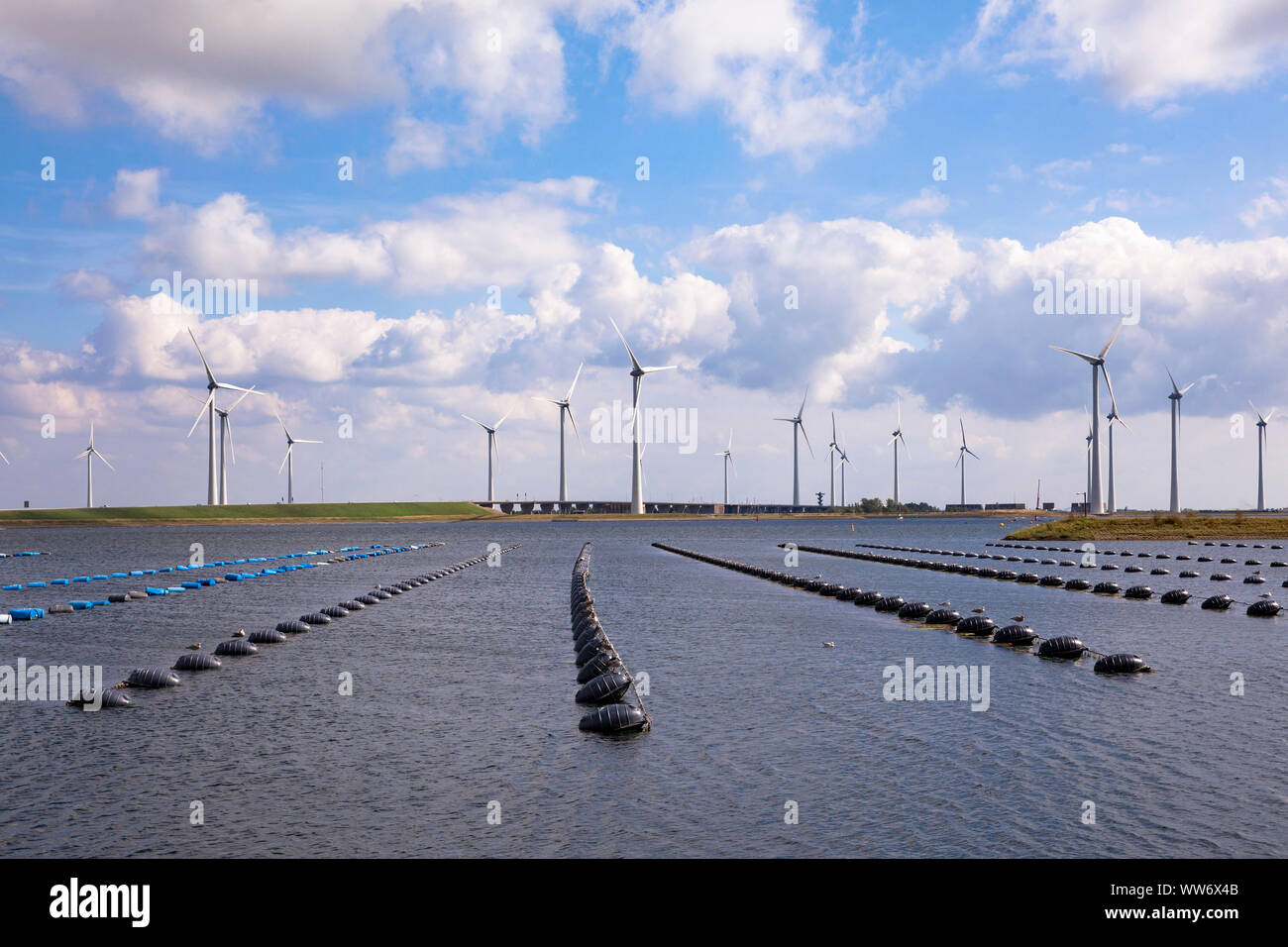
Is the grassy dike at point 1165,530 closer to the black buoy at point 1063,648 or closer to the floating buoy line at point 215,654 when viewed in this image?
the floating buoy line at point 215,654

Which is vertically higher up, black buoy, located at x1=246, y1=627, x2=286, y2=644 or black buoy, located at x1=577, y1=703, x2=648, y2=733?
black buoy, located at x1=577, y1=703, x2=648, y2=733

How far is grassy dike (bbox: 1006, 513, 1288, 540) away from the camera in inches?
7195

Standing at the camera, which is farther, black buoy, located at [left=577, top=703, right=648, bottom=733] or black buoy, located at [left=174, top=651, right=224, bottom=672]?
black buoy, located at [left=174, top=651, right=224, bottom=672]

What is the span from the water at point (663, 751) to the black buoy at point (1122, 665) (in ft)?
3.24

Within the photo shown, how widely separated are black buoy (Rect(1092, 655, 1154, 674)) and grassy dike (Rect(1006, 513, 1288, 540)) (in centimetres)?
14897

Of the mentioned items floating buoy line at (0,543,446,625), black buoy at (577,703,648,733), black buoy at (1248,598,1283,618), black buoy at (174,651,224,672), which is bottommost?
floating buoy line at (0,543,446,625)

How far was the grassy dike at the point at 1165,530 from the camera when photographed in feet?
600

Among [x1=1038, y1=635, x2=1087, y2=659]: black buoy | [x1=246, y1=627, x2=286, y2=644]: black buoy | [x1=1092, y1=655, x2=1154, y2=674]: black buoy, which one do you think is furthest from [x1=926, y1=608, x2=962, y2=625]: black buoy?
[x1=246, y1=627, x2=286, y2=644]: black buoy

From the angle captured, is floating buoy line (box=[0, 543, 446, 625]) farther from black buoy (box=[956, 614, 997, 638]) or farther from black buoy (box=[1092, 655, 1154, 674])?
black buoy (box=[1092, 655, 1154, 674])
